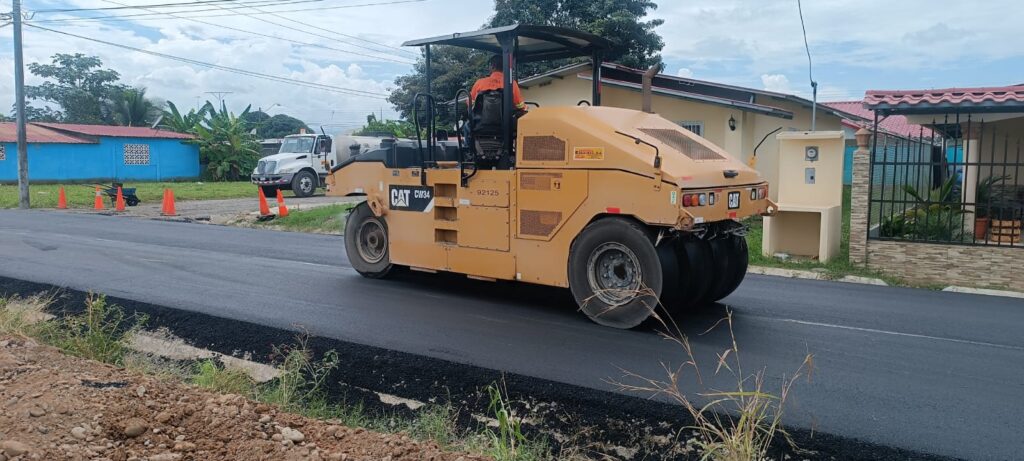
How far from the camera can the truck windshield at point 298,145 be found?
92.0ft

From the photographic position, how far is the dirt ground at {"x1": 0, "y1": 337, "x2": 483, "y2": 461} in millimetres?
3945

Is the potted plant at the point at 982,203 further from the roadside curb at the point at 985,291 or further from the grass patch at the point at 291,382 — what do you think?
the grass patch at the point at 291,382

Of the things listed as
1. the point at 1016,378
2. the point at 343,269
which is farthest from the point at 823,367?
the point at 343,269

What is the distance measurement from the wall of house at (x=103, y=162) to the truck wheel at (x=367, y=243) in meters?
32.0

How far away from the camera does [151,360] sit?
647 cm

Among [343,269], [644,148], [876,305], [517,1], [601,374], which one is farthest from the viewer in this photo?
[517,1]

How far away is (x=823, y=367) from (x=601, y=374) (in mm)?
1675

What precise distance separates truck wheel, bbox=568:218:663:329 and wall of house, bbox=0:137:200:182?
1401 inches

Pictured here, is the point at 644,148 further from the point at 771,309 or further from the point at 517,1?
the point at 517,1

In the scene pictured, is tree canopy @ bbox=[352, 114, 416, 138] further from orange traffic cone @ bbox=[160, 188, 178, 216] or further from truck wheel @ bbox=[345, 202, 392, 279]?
truck wheel @ bbox=[345, 202, 392, 279]

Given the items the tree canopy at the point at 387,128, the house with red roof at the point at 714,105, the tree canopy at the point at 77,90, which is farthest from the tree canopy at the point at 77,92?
the house with red roof at the point at 714,105

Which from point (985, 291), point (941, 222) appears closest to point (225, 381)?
point (985, 291)

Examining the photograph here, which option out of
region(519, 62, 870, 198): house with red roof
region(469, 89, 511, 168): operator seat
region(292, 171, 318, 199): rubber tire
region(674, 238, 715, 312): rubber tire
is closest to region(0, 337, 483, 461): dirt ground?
region(674, 238, 715, 312): rubber tire

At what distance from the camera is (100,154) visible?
124 feet
